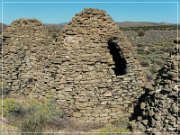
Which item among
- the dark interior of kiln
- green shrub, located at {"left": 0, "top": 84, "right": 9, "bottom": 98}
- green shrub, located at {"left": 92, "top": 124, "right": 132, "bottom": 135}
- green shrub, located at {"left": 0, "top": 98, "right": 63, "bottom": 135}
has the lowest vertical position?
green shrub, located at {"left": 92, "top": 124, "right": 132, "bottom": 135}

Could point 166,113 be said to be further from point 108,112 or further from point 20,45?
point 20,45

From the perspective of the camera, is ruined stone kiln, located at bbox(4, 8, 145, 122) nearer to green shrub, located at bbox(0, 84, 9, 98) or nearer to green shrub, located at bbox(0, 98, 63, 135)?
green shrub, located at bbox(0, 98, 63, 135)

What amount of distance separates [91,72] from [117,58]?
1.49 m

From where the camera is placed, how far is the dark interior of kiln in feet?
36.9

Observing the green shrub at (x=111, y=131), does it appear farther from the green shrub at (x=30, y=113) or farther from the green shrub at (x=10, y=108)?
the green shrub at (x=10, y=108)

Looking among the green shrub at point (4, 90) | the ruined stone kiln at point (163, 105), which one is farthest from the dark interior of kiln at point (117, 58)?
the green shrub at point (4, 90)

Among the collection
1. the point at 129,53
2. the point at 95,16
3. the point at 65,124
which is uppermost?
the point at 95,16

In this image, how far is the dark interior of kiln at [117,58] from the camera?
1124 centimetres

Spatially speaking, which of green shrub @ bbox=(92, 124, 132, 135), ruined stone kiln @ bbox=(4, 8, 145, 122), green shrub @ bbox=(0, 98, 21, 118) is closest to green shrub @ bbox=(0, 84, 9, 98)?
ruined stone kiln @ bbox=(4, 8, 145, 122)

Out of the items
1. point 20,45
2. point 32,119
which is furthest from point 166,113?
point 20,45

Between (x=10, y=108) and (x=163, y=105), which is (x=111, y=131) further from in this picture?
(x=10, y=108)

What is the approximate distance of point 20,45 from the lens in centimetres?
1320

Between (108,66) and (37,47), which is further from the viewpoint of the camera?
(37,47)

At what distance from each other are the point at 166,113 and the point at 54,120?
2.86 metres
